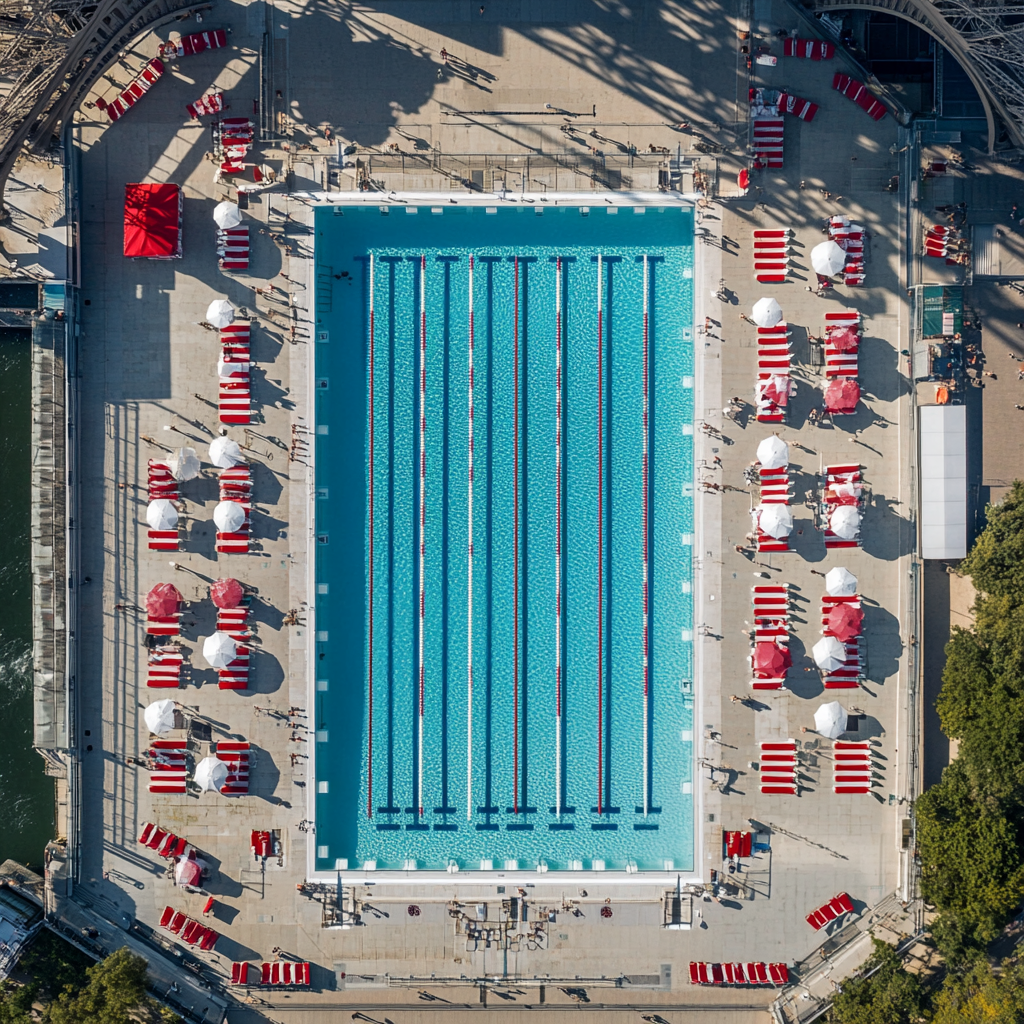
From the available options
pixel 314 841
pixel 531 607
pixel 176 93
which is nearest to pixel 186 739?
pixel 314 841

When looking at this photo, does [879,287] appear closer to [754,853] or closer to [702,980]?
[754,853]

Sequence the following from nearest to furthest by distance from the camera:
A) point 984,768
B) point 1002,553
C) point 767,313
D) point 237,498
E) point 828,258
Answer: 1. point 984,768
2. point 1002,553
3. point 828,258
4. point 767,313
5. point 237,498

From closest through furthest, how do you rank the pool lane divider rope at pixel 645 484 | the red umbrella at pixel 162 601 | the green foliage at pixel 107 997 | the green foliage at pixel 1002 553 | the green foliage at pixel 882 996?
1. the green foliage at pixel 107 997
2. the green foliage at pixel 882 996
3. the green foliage at pixel 1002 553
4. the red umbrella at pixel 162 601
5. the pool lane divider rope at pixel 645 484

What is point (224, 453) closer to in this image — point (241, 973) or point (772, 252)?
point (241, 973)

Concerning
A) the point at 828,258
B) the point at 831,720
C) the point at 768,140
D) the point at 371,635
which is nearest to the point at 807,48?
the point at 768,140

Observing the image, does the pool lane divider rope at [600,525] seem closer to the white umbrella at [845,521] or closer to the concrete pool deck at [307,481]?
the concrete pool deck at [307,481]

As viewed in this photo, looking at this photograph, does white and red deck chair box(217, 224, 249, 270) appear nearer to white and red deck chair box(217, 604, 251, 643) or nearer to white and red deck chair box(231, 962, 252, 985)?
white and red deck chair box(217, 604, 251, 643)

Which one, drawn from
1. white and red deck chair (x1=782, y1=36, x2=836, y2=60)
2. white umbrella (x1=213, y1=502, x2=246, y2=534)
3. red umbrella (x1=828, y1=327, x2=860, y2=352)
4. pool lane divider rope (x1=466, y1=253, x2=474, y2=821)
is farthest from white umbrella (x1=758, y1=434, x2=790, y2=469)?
white umbrella (x1=213, y1=502, x2=246, y2=534)

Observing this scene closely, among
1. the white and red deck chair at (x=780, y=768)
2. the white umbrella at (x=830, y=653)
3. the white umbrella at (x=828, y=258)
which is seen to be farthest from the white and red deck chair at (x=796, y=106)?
the white and red deck chair at (x=780, y=768)
